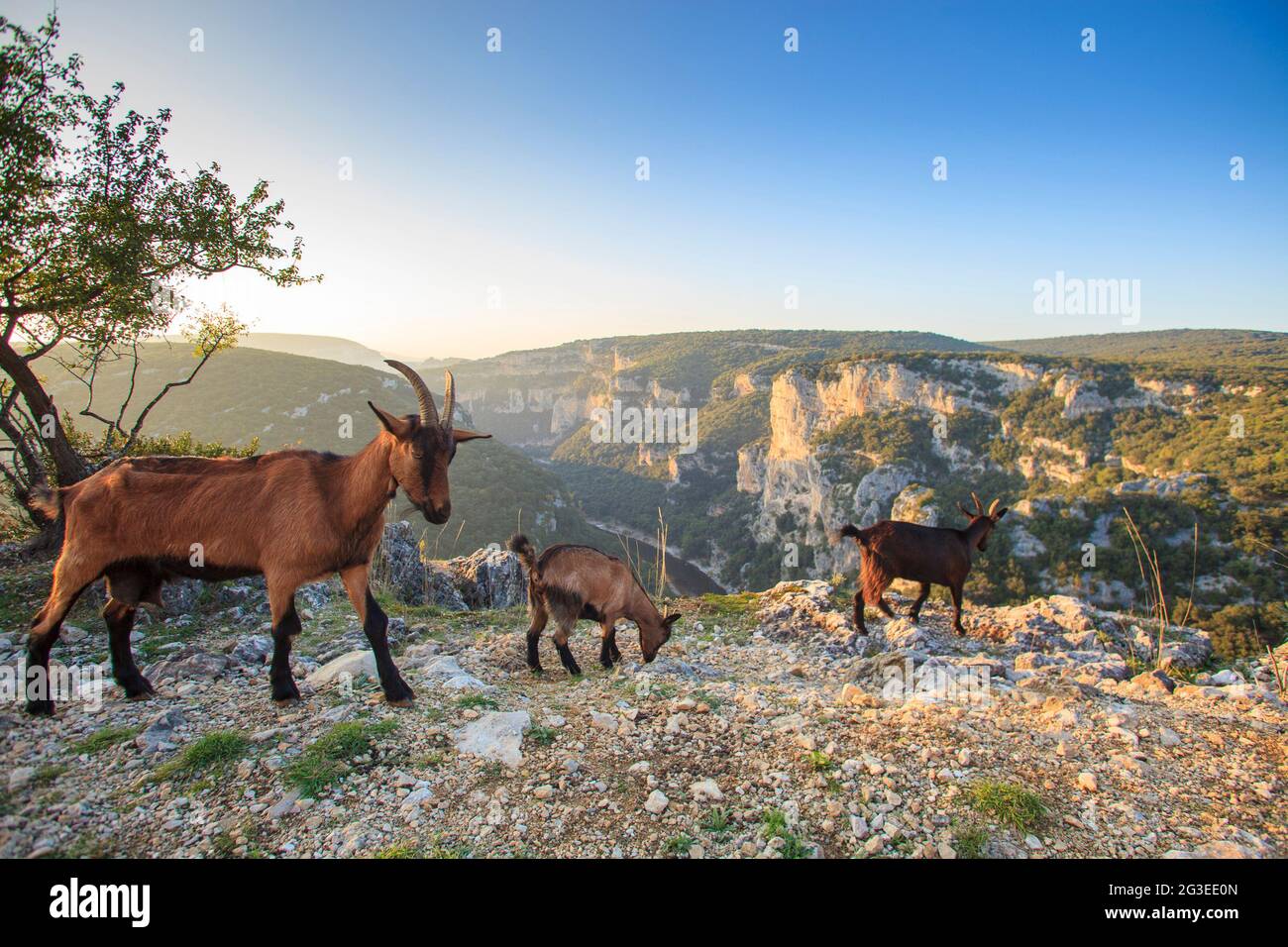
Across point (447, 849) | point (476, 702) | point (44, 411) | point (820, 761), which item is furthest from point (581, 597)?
point (44, 411)

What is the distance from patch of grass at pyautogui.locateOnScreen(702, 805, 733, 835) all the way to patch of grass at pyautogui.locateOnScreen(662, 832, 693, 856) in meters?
0.19

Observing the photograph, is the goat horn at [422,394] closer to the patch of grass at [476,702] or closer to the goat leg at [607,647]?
the patch of grass at [476,702]

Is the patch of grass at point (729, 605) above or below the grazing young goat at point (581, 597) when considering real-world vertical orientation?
below

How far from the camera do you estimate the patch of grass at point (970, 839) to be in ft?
11.0

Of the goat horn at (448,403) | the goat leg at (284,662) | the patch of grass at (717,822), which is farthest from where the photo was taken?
the goat leg at (284,662)

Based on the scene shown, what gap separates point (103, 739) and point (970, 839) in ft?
19.9

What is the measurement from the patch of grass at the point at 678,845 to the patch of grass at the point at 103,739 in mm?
4052

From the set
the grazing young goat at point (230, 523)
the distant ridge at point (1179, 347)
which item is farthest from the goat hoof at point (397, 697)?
the distant ridge at point (1179, 347)

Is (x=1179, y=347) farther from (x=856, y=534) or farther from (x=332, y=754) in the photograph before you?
(x=332, y=754)

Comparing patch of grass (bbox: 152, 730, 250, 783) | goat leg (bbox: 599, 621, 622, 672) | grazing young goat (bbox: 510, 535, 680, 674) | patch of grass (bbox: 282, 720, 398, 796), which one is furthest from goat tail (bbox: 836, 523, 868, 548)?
patch of grass (bbox: 152, 730, 250, 783)

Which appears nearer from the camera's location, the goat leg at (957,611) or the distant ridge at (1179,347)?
the goat leg at (957,611)

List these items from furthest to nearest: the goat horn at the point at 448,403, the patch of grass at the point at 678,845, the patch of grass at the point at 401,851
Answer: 1. the goat horn at the point at 448,403
2. the patch of grass at the point at 678,845
3. the patch of grass at the point at 401,851
